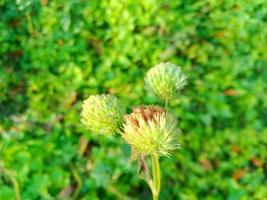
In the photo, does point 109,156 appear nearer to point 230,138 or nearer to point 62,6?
point 230,138

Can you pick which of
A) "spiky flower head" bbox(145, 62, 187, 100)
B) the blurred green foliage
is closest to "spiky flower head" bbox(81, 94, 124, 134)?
"spiky flower head" bbox(145, 62, 187, 100)

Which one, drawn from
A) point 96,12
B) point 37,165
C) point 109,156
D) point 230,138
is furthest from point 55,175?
point 96,12

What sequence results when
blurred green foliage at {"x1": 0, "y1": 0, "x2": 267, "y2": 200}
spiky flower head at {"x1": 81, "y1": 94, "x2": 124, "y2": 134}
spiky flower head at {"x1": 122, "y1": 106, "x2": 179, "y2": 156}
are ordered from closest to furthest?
spiky flower head at {"x1": 122, "y1": 106, "x2": 179, "y2": 156} → spiky flower head at {"x1": 81, "y1": 94, "x2": 124, "y2": 134} → blurred green foliage at {"x1": 0, "y1": 0, "x2": 267, "y2": 200}

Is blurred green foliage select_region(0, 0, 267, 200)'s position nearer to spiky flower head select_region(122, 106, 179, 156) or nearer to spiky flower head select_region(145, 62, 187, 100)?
spiky flower head select_region(145, 62, 187, 100)

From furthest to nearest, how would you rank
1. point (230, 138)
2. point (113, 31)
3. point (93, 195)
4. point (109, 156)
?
1. point (113, 31)
2. point (230, 138)
3. point (109, 156)
4. point (93, 195)

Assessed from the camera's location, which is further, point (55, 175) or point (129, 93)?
point (129, 93)

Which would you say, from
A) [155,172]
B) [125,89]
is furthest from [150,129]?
[125,89]

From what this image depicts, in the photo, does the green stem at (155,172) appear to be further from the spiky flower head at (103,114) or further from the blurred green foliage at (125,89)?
the blurred green foliage at (125,89)
